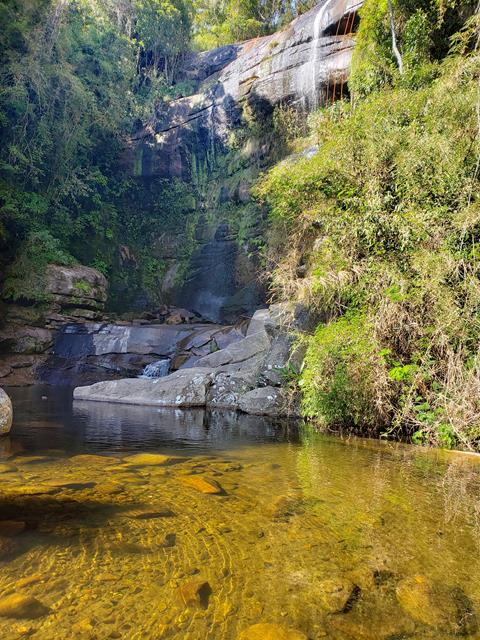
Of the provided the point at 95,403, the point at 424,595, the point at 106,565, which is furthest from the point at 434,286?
the point at 95,403

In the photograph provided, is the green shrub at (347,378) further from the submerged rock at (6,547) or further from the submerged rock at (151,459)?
the submerged rock at (6,547)

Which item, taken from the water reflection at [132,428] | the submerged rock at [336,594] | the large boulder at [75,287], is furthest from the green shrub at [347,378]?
the large boulder at [75,287]

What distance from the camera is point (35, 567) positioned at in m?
2.05

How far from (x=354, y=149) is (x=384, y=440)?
5106 millimetres

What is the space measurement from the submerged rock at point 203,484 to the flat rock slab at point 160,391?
18.5 feet

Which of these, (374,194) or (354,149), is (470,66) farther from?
(374,194)

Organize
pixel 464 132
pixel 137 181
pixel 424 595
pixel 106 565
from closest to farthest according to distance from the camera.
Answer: pixel 424 595
pixel 106 565
pixel 464 132
pixel 137 181

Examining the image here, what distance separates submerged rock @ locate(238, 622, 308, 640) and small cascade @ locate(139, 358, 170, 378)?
37.3 ft

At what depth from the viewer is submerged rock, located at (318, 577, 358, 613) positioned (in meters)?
1.84

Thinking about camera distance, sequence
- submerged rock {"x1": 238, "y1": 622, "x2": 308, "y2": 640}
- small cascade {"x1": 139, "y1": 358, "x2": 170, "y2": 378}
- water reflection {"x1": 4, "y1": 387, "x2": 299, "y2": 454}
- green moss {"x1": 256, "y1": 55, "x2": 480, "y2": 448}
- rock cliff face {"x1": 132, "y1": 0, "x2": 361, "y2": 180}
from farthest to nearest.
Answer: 1. rock cliff face {"x1": 132, "y1": 0, "x2": 361, "y2": 180}
2. small cascade {"x1": 139, "y1": 358, "x2": 170, "y2": 378}
3. green moss {"x1": 256, "y1": 55, "x2": 480, "y2": 448}
4. water reflection {"x1": 4, "y1": 387, "x2": 299, "y2": 454}
5. submerged rock {"x1": 238, "y1": 622, "x2": 308, "y2": 640}

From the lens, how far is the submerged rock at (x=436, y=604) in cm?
174

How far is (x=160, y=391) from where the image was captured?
9.67 metres

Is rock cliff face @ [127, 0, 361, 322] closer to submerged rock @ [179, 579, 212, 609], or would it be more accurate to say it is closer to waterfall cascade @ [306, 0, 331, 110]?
waterfall cascade @ [306, 0, 331, 110]

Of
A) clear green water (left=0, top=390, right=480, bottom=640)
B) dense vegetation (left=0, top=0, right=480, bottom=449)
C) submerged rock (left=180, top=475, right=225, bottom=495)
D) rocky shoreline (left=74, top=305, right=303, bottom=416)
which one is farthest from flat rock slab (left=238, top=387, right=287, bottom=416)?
submerged rock (left=180, top=475, right=225, bottom=495)
